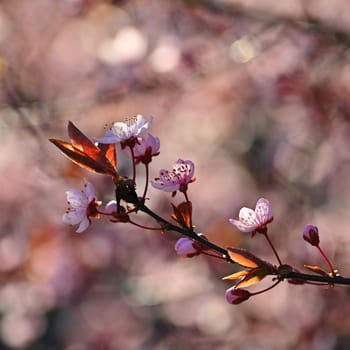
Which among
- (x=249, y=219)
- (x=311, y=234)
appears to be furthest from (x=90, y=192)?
(x=311, y=234)

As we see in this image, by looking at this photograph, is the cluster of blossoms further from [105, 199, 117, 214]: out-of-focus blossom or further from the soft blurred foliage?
the soft blurred foliage

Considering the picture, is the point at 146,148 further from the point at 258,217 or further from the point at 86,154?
the point at 258,217

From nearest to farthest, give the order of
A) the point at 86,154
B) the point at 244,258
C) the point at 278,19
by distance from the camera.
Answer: the point at 244,258
the point at 86,154
the point at 278,19

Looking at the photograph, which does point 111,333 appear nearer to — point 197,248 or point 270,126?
point 270,126

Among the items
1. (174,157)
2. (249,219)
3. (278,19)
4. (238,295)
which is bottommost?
(174,157)

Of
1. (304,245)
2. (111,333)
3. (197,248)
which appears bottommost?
(111,333)

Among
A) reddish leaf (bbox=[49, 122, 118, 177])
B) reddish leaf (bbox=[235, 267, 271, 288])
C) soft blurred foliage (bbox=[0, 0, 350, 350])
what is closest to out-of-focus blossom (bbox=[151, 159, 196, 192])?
reddish leaf (bbox=[49, 122, 118, 177])

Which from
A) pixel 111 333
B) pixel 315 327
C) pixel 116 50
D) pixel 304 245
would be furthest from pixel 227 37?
→ pixel 111 333

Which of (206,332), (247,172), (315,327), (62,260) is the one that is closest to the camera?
(315,327)
